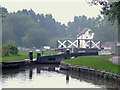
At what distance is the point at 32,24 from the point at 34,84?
73.5m

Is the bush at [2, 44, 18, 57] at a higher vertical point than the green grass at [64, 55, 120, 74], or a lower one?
higher

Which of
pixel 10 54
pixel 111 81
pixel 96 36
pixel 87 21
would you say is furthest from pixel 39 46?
pixel 87 21

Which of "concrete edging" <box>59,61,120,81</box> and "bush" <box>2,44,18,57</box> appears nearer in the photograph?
"concrete edging" <box>59,61,120,81</box>

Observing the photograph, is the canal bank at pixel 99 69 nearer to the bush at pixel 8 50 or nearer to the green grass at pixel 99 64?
the green grass at pixel 99 64

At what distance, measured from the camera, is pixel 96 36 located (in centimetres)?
13112

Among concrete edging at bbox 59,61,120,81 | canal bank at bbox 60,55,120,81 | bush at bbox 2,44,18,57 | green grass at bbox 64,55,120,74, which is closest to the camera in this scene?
concrete edging at bbox 59,61,120,81

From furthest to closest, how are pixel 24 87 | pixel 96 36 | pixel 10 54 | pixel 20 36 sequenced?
pixel 96 36, pixel 20 36, pixel 10 54, pixel 24 87

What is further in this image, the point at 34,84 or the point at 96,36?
the point at 96,36

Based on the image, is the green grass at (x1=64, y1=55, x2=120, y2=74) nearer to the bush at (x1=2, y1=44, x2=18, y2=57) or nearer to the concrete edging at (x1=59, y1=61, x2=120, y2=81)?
the concrete edging at (x1=59, y1=61, x2=120, y2=81)

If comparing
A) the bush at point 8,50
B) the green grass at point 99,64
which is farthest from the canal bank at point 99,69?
the bush at point 8,50

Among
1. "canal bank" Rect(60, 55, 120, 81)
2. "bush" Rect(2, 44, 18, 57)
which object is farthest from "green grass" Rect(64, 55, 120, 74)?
"bush" Rect(2, 44, 18, 57)

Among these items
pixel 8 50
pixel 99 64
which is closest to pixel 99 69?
pixel 99 64

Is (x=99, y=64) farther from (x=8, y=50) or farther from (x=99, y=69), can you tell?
(x=8, y=50)

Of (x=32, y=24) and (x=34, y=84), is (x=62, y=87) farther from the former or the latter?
(x=32, y=24)
